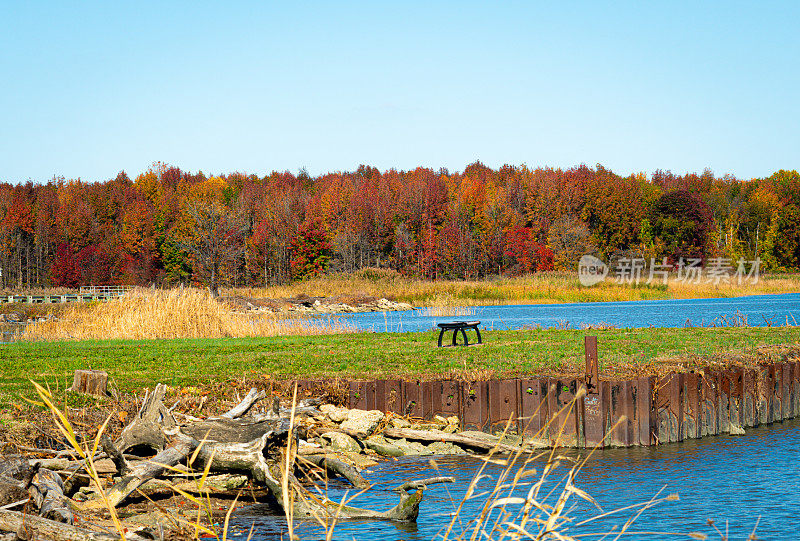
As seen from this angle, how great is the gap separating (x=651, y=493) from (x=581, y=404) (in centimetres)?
267

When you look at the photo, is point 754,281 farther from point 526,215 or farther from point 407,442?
point 407,442

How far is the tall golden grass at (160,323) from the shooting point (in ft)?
76.6

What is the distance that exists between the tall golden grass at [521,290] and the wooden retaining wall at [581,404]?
36.9 meters

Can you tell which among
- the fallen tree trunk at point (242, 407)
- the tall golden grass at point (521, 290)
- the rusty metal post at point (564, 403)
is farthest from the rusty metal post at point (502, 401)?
the tall golden grass at point (521, 290)

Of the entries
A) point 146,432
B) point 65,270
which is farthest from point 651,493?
point 65,270

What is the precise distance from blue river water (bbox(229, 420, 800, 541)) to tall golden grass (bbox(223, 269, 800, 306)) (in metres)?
38.5

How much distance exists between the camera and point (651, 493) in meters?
9.36

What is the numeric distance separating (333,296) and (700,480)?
2037 inches

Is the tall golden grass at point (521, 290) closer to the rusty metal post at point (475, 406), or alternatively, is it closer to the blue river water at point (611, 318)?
the blue river water at point (611, 318)

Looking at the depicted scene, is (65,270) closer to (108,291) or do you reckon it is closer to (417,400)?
(108,291)

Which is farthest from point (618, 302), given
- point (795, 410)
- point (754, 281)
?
point (795, 410)

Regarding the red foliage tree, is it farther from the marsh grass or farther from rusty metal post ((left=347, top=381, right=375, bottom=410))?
the marsh grass

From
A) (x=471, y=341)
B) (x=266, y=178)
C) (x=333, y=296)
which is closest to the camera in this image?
(x=471, y=341)

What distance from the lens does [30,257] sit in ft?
313
